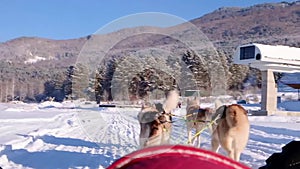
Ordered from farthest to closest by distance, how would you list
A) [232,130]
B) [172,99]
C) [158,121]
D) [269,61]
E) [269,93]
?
1. [269,93]
2. [269,61]
3. [232,130]
4. [158,121]
5. [172,99]

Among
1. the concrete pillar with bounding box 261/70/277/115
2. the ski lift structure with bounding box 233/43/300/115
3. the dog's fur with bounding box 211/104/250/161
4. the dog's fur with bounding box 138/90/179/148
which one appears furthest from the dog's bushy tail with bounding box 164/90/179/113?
the concrete pillar with bounding box 261/70/277/115

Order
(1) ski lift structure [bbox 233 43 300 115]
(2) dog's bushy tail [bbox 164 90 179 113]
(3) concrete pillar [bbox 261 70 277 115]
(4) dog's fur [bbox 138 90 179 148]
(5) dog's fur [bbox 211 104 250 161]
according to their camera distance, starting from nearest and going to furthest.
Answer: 1. (2) dog's bushy tail [bbox 164 90 179 113]
2. (4) dog's fur [bbox 138 90 179 148]
3. (5) dog's fur [bbox 211 104 250 161]
4. (1) ski lift structure [bbox 233 43 300 115]
5. (3) concrete pillar [bbox 261 70 277 115]

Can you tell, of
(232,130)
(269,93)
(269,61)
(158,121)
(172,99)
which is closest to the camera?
(172,99)

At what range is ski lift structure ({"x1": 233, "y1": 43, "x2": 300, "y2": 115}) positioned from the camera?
1177 inches

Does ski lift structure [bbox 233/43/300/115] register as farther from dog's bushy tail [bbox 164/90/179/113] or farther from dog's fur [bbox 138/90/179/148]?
dog's bushy tail [bbox 164/90/179/113]

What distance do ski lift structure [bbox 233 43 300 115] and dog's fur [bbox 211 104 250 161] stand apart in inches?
940

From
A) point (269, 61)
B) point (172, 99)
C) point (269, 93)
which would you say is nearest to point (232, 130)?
point (172, 99)

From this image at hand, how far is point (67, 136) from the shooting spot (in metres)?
15.3

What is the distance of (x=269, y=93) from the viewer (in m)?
31.2

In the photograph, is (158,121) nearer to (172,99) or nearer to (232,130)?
(172,99)

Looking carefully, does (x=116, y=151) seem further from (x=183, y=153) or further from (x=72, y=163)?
(x=183, y=153)

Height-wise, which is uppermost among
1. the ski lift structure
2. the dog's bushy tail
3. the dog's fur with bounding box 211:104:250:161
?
the ski lift structure

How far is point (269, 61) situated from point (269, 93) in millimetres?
2481

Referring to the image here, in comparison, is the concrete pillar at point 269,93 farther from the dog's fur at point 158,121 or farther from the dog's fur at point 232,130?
the dog's fur at point 158,121
